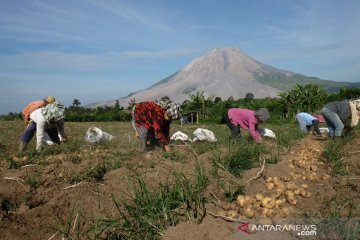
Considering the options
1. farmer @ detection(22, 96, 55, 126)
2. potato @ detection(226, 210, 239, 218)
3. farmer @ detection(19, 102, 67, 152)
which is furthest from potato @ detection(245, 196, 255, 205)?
farmer @ detection(22, 96, 55, 126)

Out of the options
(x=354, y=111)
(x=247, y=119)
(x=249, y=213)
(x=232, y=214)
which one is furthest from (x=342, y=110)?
(x=232, y=214)

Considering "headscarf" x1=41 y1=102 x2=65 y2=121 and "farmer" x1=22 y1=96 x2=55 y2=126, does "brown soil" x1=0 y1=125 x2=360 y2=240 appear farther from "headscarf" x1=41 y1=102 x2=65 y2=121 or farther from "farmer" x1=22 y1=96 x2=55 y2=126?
"farmer" x1=22 y1=96 x2=55 y2=126

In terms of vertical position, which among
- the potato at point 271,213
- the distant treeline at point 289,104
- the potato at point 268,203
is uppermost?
the potato at point 268,203

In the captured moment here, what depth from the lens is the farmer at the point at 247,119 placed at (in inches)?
257

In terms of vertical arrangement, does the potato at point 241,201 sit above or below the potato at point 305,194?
above

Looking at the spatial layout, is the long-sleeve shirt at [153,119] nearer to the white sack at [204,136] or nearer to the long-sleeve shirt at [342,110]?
the white sack at [204,136]

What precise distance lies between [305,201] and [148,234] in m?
1.57

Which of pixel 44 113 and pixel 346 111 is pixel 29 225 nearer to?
pixel 44 113

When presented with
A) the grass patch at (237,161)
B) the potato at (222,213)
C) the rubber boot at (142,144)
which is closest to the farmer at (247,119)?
the rubber boot at (142,144)

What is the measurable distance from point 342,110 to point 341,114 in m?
0.08

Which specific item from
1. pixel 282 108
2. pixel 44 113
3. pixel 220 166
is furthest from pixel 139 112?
pixel 282 108

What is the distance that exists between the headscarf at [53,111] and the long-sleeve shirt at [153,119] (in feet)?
4.88

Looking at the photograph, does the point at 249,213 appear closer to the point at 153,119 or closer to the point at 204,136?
the point at 153,119

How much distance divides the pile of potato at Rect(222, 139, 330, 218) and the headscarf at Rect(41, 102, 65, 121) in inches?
170
